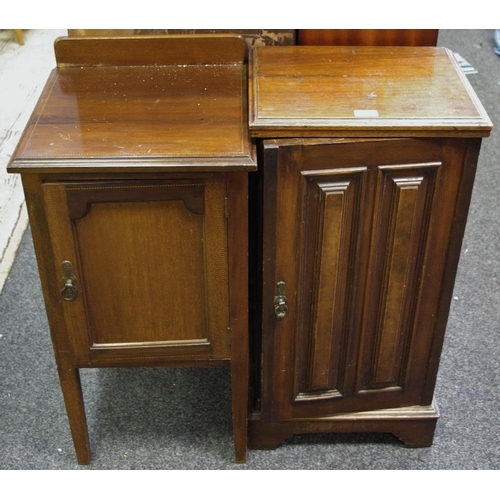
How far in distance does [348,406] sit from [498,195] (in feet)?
3.78

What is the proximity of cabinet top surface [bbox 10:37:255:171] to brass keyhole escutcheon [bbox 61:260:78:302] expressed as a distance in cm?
20

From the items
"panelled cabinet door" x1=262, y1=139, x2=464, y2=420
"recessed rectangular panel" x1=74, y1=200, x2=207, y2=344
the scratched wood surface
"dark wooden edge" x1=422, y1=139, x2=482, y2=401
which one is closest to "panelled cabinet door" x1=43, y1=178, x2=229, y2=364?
"recessed rectangular panel" x1=74, y1=200, x2=207, y2=344

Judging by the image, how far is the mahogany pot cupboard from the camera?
1.16 m

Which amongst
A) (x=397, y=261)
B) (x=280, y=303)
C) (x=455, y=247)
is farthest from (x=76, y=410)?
(x=455, y=247)

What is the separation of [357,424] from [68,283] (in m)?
0.67

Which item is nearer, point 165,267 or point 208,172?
point 208,172

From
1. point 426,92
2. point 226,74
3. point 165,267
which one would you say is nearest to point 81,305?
point 165,267

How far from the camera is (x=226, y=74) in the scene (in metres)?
1.35

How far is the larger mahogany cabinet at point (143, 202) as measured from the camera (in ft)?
3.76

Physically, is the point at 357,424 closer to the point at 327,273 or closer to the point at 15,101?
the point at 327,273

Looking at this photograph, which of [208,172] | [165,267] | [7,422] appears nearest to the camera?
[208,172]

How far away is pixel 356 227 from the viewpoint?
1.26 m

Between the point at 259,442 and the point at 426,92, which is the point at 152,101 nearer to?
the point at 426,92

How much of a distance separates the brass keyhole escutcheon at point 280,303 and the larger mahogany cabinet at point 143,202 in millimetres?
59
